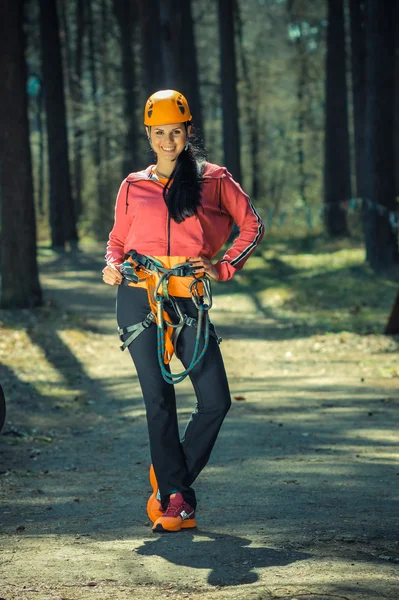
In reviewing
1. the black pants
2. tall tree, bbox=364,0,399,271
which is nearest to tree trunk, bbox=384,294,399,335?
tall tree, bbox=364,0,399,271

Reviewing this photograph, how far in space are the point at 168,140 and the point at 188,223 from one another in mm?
495

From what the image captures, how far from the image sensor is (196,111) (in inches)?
1326

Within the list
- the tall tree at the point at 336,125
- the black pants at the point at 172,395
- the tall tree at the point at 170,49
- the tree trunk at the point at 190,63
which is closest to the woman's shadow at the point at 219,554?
the black pants at the point at 172,395

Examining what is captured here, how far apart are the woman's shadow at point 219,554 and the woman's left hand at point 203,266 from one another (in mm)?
1474

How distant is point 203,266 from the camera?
18.9 ft

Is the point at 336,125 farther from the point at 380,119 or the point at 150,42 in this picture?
the point at 380,119

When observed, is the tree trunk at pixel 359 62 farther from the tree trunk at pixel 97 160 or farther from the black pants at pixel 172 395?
the black pants at pixel 172 395

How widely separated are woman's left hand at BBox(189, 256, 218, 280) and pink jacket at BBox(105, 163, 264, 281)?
0.04 metres

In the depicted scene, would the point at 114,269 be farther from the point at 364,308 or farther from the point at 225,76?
the point at 225,76

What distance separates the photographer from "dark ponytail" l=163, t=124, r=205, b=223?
5695 mm

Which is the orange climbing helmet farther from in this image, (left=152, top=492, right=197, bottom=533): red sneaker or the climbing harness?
(left=152, top=492, right=197, bottom=533): red sneaker

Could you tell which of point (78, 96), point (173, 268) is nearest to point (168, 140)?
point (173, 268)

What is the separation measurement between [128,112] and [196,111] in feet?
25.2

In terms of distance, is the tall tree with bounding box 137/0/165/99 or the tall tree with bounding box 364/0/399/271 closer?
the tall tree with bounding box 364/0/399/271
